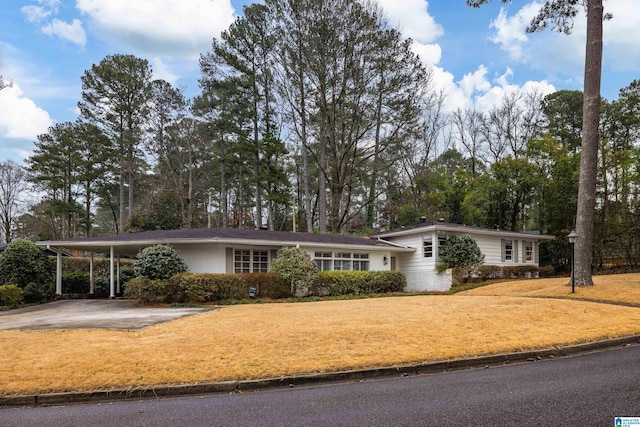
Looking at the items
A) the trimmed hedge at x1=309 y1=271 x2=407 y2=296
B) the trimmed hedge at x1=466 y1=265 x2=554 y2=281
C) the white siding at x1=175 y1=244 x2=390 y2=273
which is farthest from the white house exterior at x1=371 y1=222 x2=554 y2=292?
the white siding at x1=175 y1=244 x2=390 y2=273

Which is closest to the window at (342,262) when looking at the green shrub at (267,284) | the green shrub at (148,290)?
the green shrub at (267,284)

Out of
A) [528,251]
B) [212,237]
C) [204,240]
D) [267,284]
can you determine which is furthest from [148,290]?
[528,251]

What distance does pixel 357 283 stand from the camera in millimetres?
18625

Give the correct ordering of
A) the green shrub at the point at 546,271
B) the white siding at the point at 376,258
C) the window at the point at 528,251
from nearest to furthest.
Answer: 1. the white siding at the point at 376,258
2. the green shrub at the point at 546,271
3. the window at the point at 528,251

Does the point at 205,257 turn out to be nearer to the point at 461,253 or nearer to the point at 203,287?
the point at 203,287

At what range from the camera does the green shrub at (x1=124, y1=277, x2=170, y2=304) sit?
14.9 meters

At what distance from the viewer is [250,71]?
30203 millimetres

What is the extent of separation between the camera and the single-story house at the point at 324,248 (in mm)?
17172

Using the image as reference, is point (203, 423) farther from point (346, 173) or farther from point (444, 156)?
point (444, 156)

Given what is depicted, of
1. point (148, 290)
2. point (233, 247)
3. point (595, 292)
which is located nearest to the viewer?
point (595, 292)

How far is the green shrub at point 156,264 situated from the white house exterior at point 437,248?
12.3m

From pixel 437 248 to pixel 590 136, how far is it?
28.8 ft

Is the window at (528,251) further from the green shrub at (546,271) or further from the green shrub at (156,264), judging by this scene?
the green shrub at (156,264)

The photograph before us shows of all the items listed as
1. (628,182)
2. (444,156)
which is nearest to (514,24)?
(628,182)
